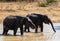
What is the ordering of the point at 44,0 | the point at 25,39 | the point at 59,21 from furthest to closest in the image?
the point at 44,0 → the point at 59,21 → the point at 25,39

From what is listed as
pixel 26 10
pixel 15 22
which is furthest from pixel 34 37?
pixel 26 10

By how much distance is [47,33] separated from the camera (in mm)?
18781

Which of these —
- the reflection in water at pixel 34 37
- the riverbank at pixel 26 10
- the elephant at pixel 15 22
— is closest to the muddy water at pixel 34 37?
the reflection in water at pixel 34 37

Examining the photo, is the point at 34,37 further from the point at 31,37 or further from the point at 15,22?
the point at 15,22

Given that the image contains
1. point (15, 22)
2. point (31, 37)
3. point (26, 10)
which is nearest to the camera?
point (31, 37)

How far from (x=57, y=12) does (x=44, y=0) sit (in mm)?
8282

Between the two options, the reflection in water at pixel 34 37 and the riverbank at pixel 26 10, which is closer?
the reflection in water at pixel 34 37

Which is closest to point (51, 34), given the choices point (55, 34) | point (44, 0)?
point (55, 34)

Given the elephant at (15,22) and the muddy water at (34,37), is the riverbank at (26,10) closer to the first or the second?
the muddy water at (34,37)

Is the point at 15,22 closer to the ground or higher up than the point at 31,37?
higher up

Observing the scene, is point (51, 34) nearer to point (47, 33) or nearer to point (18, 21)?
point (47, 33)

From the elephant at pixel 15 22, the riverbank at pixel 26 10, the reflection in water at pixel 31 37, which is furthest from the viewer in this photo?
the riverbank at pixel 26 10

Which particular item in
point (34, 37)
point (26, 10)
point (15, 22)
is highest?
point (15, 22)

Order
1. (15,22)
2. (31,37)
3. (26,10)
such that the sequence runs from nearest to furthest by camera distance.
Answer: (31,37)
(15,22)
(26,10)
